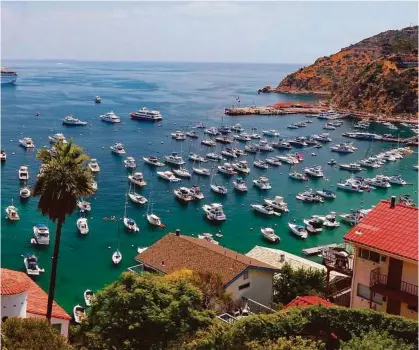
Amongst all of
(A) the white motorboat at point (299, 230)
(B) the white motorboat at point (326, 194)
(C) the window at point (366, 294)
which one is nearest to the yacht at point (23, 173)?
(A) the white motorboat at point (299, 230)

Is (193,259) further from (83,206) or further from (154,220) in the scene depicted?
(83,206)

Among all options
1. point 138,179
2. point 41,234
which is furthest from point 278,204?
point 41,234

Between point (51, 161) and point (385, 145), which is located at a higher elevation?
point (51, 161)

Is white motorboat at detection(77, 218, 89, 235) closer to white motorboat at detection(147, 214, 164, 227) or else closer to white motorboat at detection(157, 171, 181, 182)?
white motorboat at detection(147, 214, 164, 227)

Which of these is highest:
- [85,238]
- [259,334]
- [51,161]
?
[51,161]

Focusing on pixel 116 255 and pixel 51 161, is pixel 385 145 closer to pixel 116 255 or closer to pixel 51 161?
pixel 116 255

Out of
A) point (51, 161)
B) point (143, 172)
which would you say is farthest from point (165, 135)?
point (51, 161)

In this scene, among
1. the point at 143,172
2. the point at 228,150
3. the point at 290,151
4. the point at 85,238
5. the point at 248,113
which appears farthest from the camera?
Answer: the point at 248,113
